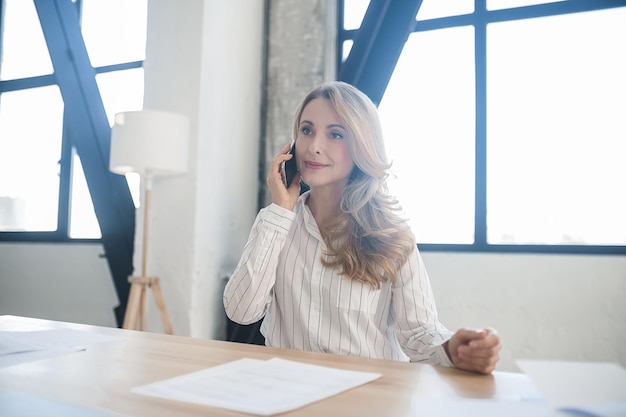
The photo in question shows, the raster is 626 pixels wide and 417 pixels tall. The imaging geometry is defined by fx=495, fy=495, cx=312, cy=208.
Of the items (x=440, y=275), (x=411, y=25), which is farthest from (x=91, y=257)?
(x=411, y=25)

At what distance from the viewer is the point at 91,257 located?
156 inches

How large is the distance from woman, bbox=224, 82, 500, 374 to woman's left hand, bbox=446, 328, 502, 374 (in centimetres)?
19

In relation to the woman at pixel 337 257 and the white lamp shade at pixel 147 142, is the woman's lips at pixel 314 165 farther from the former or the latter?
the white lamp shade at pixel 147 142

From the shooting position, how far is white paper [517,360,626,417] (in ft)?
1.61

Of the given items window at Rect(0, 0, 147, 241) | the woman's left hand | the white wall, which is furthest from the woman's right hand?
window at Rect(0, 0, 147, 241)

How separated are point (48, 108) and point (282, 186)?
369 centimetres

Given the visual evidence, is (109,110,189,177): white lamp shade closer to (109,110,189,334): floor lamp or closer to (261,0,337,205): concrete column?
(109,110,189,334): floor lamp

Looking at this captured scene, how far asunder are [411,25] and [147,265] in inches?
86.3

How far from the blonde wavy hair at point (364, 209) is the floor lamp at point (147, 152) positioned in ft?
3.94

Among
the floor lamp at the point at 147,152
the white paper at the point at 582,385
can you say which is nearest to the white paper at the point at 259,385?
the white paper at the point at 582,385

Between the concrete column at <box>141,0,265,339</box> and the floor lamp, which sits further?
the concrete column at <box>141,0,265,339</box>

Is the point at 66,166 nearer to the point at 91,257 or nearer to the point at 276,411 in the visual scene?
the point at 91,257

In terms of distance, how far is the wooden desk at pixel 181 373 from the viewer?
61 cm

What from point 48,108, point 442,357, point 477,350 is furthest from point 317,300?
point 48,108
